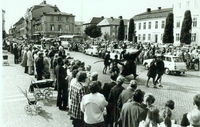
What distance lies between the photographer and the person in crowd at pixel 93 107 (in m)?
5.85

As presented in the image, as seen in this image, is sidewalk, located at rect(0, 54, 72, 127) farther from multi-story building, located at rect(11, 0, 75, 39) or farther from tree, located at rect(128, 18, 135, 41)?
tree, located at rect(128, 18, 135, 41)

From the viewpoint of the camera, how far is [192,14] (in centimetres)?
4300

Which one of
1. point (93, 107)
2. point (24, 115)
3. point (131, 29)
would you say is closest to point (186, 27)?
point (131, 29)

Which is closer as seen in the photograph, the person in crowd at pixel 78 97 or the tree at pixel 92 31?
the person in crowd at pixel 78 97

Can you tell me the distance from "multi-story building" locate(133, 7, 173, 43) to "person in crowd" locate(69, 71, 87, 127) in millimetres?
54409

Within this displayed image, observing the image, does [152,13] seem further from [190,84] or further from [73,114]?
[73,114]

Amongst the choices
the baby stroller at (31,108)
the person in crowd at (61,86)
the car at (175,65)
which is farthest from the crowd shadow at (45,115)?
the car at (175,65)

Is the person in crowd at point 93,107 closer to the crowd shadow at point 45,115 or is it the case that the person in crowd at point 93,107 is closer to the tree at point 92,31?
the crowd shadow at point 45,115

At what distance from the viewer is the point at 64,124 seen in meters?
8.50

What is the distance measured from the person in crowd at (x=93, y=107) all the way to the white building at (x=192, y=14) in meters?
32.7

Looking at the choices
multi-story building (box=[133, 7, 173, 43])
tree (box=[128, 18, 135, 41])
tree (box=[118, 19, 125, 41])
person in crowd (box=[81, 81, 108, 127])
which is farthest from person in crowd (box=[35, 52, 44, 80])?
tree (box=[118, 19, 125, 41])

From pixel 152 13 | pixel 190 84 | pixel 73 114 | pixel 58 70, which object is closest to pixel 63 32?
pixel 152 13

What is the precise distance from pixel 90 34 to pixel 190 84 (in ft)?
209

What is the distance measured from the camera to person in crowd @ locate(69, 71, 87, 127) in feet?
22.0
